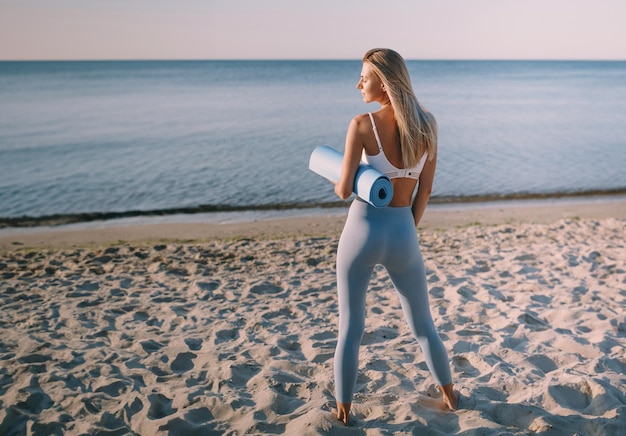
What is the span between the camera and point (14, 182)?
13500mm

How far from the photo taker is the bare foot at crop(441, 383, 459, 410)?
327 centimetres

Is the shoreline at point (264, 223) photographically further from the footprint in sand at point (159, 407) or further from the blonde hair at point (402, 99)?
the blonde hair at point (402, 99)

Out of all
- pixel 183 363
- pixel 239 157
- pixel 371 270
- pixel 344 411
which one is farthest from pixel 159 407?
pixel 239 157

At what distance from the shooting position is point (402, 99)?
271cm

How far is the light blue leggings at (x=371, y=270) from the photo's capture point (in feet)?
9.15

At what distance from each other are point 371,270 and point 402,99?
2.96ft

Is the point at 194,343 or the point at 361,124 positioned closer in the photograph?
the point at 361,124

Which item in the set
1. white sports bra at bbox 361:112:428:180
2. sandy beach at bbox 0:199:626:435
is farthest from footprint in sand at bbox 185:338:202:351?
white sports bra at bbox 361:112:428:180

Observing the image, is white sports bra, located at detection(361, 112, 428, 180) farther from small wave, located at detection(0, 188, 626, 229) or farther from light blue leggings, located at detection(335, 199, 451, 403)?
small wave, located at detection(0, 188, 626, 229)

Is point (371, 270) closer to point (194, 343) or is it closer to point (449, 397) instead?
point (449, 397)

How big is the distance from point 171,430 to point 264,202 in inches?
350

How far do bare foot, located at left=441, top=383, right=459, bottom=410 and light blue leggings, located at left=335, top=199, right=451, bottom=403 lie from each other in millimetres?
239

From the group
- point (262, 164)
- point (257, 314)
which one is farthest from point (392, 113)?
point (262, 164)

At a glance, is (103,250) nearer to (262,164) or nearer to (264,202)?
(264,202)
